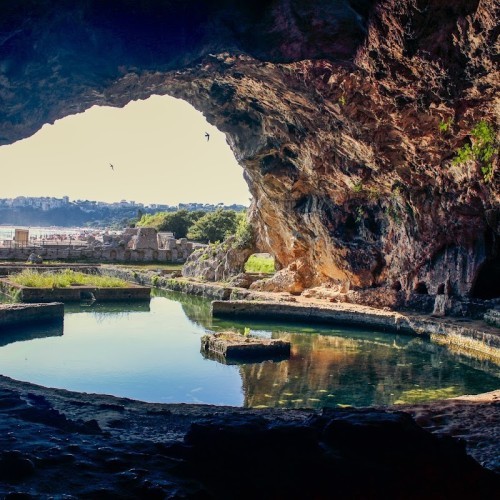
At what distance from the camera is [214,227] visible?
184ft

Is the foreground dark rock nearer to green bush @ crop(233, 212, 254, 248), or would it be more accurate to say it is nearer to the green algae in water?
the green algae in water

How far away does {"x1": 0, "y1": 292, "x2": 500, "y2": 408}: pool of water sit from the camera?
12.9 metres

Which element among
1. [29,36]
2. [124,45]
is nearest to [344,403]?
[124,45]

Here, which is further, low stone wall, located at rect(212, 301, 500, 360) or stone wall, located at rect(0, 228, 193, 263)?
stone wall, located at rect(0, 228, 193, 263)

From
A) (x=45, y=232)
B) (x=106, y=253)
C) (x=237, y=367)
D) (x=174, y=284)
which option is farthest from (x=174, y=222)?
(x=45, y=232)

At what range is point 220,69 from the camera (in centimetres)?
1641

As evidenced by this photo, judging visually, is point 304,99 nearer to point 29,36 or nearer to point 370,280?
point 370,280

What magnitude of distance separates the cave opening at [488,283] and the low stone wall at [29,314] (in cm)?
1293

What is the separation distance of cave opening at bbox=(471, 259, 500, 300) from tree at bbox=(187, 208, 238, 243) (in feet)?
115

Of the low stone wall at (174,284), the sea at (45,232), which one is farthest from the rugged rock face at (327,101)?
the sea at (45,232)

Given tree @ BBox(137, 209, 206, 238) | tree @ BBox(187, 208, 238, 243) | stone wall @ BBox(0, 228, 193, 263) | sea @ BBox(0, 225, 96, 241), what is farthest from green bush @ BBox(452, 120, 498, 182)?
sea @ BBox(0, 225, 96, 241)

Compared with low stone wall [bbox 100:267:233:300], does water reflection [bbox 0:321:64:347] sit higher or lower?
lower

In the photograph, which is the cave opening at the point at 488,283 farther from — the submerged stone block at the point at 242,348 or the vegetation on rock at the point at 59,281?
the vegetation on rock at the point at 59,281

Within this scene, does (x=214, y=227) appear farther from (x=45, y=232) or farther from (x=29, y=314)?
(x=45, y=232)
